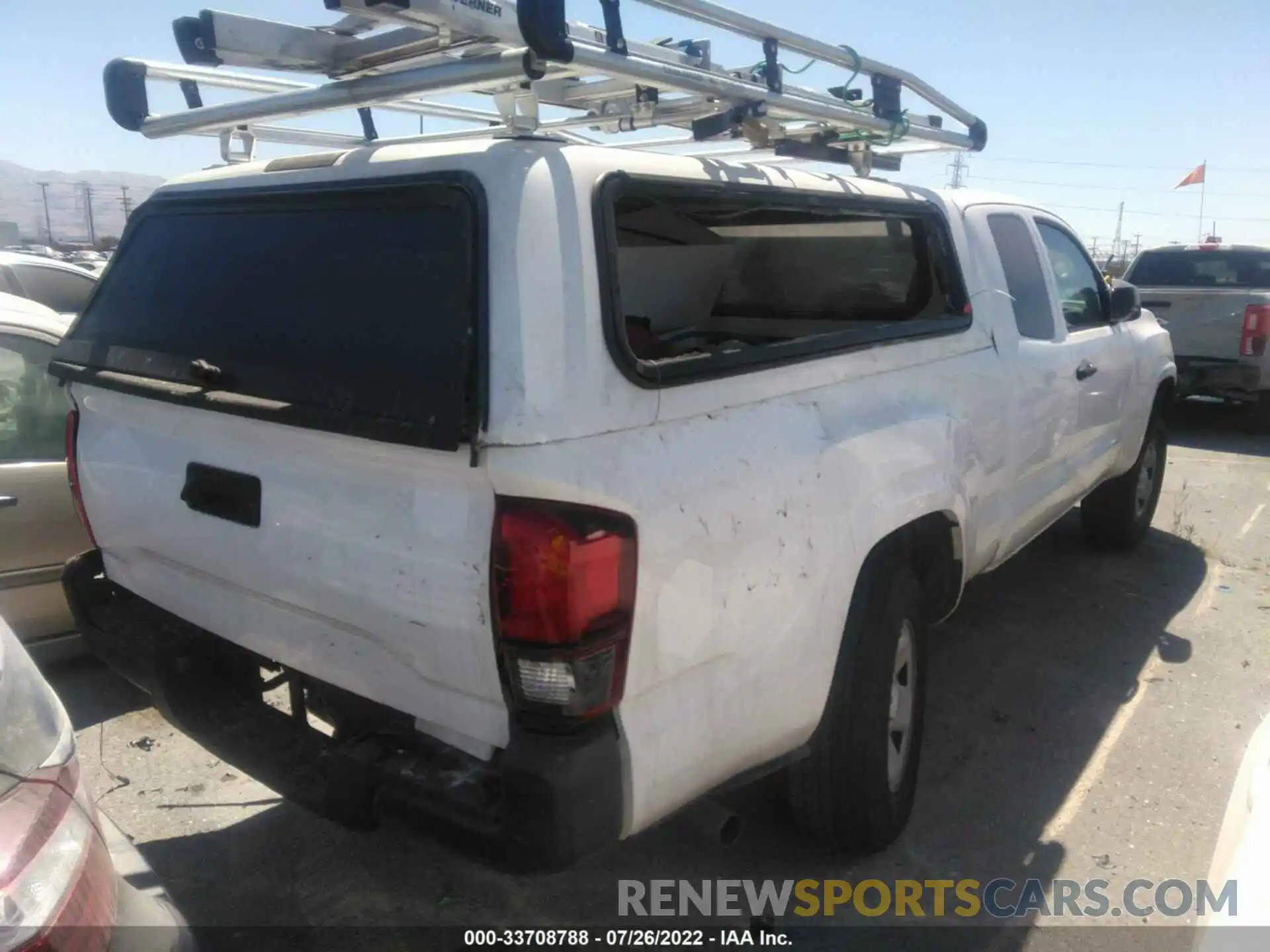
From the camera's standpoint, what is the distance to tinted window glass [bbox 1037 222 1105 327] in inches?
181

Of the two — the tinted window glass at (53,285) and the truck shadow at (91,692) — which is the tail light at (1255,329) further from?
the tinted window glass at (53,285)

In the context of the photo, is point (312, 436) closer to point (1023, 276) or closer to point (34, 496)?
point (34, 496)

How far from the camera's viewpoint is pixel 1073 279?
4.85 meters

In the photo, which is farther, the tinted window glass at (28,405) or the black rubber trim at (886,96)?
the tinted window glass at (28,405)

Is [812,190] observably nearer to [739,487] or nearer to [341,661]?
[739,487]

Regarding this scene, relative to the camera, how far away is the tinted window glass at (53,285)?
704 centimetres

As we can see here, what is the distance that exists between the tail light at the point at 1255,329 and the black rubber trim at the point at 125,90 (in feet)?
30.9

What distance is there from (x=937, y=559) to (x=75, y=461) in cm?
276

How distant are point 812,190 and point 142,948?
246 centimetres

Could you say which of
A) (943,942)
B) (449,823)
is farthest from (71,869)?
(943,942)

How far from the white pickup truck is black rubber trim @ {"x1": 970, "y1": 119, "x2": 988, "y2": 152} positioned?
1.05m

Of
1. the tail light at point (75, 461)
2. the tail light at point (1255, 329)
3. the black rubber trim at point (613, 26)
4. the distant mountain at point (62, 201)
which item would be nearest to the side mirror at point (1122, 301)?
the black rubber trim at point (613, 26)

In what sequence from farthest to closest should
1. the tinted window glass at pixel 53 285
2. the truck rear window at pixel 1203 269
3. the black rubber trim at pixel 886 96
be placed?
the truck rear window at pixel 1203 269 → the tinted window glass at pixel 53 285 → the black rubber trim at pixel 886 96

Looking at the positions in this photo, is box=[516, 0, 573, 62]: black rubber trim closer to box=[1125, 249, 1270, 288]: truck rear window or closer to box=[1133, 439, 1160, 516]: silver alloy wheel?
box=[1133, 439, 1160, 516]: silver alloy wheel
